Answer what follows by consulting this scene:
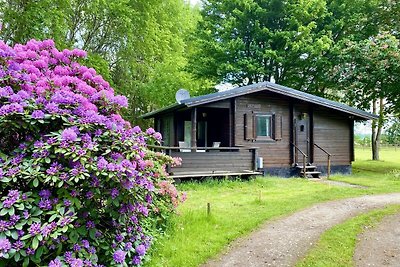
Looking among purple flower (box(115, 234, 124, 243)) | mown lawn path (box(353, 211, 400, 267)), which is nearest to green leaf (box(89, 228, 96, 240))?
purple flower (box(115, 234, 124, 243))

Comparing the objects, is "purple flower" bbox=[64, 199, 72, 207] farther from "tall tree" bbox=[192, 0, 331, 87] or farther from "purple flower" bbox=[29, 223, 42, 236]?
"tall tree" bbox=[192, 0, 331, 87]

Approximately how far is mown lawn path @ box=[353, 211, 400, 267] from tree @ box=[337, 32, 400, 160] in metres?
10.2

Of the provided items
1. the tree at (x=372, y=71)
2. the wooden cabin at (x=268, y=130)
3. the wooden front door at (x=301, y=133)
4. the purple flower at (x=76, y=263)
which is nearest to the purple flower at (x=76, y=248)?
the purple flower at (x=76, y=263)

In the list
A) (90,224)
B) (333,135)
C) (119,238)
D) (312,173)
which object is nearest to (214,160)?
(312,173)

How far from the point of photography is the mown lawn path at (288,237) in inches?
172

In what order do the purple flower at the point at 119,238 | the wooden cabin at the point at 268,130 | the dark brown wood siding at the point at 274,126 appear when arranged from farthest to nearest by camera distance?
1. the dark brown wood siding at the point at 274,126
2. the wooden cabin at the point at 268,130
3. the purple flower at the point at 119,238

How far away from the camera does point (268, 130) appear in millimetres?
13758

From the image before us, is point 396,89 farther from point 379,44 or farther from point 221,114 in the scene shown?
point 221,114

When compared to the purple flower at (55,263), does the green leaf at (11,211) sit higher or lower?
higher

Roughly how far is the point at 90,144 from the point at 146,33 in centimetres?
1703

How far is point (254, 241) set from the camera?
506 cm

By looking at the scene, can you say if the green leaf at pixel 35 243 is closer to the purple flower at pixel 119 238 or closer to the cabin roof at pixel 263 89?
the purple flower at pixel 119 238

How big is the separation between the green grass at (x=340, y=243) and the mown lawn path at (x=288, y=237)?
129mm

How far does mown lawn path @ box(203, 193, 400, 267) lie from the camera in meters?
4.37
